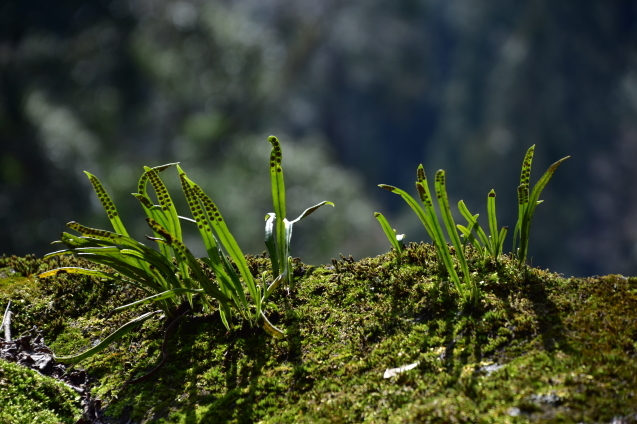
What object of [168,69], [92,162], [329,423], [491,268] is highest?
[168,69]

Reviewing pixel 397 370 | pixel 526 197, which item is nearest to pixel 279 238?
pixel 397 370

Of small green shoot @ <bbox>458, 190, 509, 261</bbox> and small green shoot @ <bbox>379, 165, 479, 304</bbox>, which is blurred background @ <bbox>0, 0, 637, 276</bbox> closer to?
small green shoot @ <bbox>458, 190, 509, 261</bbox>

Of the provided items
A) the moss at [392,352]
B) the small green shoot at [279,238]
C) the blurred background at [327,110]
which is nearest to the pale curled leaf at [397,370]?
the moss at [392,352]

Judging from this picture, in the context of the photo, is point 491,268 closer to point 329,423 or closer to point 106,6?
point 329,423

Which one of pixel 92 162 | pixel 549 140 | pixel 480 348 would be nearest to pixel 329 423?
pixel 480 348

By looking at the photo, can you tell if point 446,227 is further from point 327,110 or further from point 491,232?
point 327,110

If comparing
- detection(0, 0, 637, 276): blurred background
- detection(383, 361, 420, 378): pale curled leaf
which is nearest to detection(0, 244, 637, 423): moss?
detection(383, 361, 420, 378): pale curled leaf
